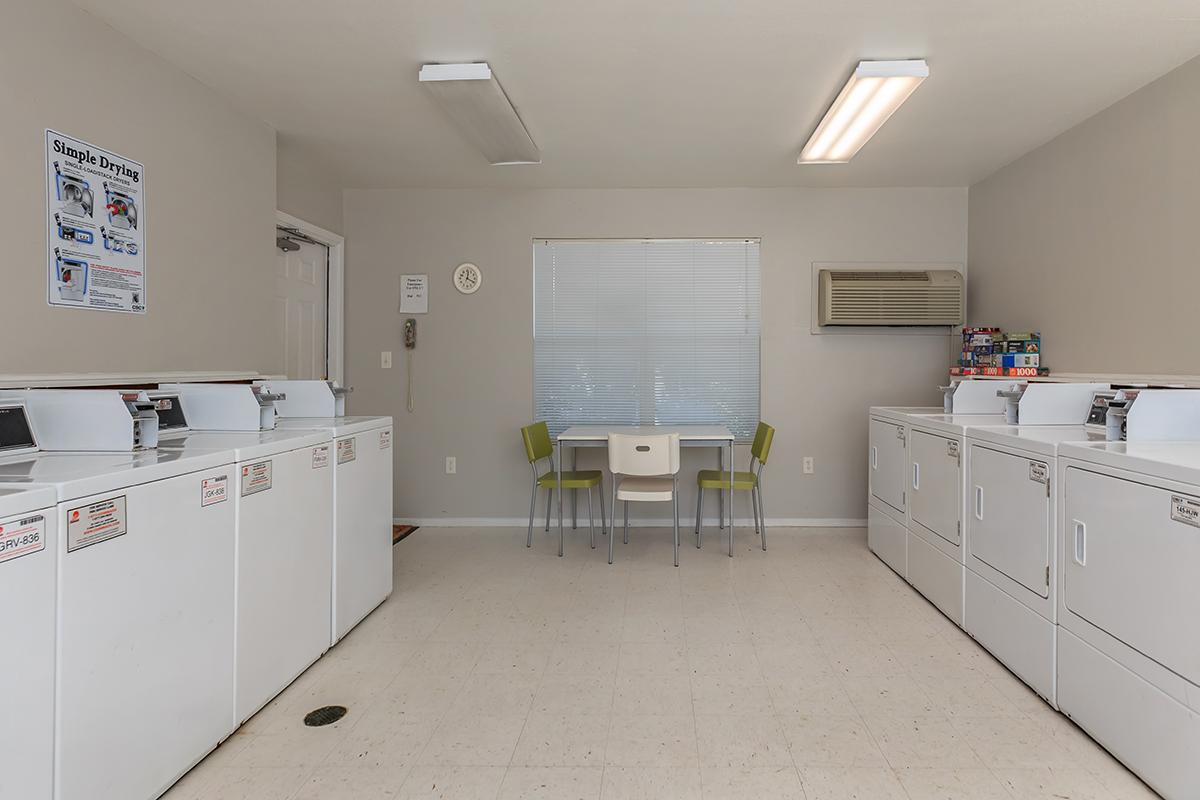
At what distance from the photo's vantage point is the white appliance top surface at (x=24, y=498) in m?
1.34

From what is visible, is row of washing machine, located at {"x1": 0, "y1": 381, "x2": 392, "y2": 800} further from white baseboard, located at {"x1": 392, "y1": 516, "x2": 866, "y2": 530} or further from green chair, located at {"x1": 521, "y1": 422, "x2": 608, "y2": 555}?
white baseboard, located at {"x1": 392, "y1": 516, "x2": 866, "y2": 530}

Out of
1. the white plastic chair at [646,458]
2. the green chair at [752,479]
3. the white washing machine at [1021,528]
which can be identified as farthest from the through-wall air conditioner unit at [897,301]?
the white washing machine at [1021,528]

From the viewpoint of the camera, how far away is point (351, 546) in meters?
2.96

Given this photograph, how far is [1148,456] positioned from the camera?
1975 mm

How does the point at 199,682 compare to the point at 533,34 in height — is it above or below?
A: below

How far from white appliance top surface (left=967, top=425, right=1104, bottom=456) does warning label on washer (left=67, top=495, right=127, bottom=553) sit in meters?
2.74

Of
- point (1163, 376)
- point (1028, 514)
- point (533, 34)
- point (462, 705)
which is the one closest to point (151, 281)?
point (533, 34)

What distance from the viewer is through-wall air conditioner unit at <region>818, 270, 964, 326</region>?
480cm

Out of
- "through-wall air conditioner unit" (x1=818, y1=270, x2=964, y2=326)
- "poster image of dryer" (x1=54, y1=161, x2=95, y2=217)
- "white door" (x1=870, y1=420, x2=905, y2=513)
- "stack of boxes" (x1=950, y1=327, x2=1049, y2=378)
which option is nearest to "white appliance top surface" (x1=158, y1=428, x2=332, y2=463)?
"poster image of dryer" (x1=54, y1=161, x2=95, y2=217)

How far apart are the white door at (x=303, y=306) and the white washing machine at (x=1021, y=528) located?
12.7 feet

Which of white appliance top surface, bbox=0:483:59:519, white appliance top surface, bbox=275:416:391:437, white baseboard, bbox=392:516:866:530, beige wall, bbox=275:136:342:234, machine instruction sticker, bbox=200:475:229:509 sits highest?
beige wall, bbox=275:136:342:234

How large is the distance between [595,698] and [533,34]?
252cm

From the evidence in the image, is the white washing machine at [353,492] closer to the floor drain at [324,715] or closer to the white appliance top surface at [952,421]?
the floor drain at [324,715]

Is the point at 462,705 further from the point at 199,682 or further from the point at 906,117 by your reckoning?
the point at 906,117
